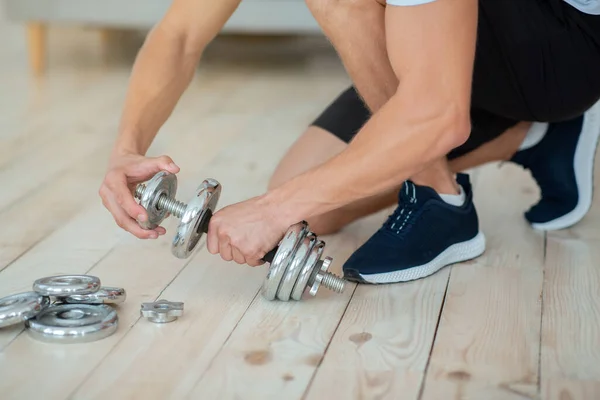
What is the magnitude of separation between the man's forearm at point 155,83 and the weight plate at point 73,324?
0.28 meters

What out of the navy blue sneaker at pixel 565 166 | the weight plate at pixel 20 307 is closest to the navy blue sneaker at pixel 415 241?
the navy blue sneaker at pixel 565 166

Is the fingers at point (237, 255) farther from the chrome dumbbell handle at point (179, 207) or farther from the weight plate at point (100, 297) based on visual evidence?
the weight plate at point (100, 297)

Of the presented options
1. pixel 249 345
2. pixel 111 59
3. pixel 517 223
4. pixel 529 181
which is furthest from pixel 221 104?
pixel 249 345

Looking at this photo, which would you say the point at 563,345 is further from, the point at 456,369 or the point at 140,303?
the point at 140,303

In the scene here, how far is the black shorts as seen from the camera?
1.42m

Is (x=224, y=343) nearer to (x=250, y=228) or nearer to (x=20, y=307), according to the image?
(x=250, y=228)

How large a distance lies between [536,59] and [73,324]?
805mm

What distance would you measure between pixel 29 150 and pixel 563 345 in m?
1.46

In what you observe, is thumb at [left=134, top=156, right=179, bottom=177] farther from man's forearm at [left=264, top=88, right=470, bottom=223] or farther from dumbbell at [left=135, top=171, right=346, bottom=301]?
man's forearm at [left=264, top=88, right=470, bottom=223]

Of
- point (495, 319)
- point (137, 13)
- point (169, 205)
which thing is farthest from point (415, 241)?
point (137, 13)

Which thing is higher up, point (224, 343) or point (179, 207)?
point (179, 207)

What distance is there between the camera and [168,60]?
1458 millimetres

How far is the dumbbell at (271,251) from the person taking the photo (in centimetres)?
122

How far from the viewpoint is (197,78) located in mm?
3184
